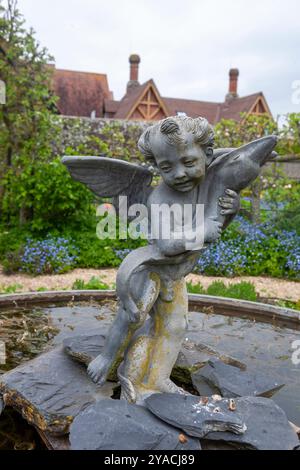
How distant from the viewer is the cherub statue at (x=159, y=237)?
2.18 meters

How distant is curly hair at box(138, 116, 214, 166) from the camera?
2080mm

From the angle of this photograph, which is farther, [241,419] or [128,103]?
[128,103]

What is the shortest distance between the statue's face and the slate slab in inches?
43.5

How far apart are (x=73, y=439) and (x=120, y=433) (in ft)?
0.68

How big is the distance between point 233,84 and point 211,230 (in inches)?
1307

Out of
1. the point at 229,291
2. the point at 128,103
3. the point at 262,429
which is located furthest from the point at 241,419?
the point at 128,103

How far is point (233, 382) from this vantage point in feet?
8.20

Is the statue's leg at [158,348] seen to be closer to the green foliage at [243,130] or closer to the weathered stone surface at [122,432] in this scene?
the weathered stone surface at [122,432]

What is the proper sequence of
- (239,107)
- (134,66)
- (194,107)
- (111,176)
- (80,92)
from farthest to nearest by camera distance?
1. (134,66)
2. (194,107)
3. (80,92)
4. (239,107)
5. (111,176)

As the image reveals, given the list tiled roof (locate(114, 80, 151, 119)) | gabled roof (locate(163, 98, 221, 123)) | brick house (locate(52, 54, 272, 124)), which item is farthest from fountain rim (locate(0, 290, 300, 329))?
gabled roof (locate(163, 98, 221, 123))

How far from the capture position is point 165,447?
188 cm

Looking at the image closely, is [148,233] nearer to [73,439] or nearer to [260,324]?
[73,439]

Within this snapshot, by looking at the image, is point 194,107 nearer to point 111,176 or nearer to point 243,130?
point 243,130

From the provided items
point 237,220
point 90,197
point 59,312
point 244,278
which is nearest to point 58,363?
point 59,312
